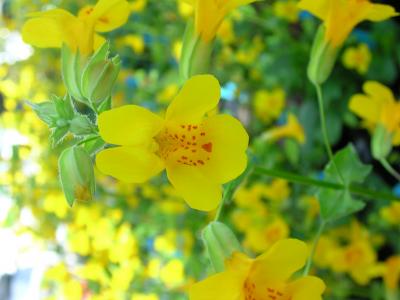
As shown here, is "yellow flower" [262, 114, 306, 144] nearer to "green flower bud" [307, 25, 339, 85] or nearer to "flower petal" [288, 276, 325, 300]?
"green flower bud" [307, 25, 339, 85]

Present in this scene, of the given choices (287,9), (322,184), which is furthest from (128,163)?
(287,9)

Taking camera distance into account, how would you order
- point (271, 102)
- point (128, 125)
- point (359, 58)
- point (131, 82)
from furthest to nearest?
point (131, 82)
point (271, 102)
point (359, 58)
point (128, 125)

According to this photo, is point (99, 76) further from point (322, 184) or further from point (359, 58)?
point (359, 58)

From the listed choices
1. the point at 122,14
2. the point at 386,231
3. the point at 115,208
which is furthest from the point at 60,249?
the point at 122,14

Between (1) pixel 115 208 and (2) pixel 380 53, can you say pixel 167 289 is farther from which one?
(2) pixel 380 53

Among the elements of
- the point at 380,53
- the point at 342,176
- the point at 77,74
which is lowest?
the point at 380,53

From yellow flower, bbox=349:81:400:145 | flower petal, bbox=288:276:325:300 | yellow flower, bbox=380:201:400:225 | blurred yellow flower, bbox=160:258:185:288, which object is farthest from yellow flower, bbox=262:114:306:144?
flower petal, bbox=288:276:325:300
